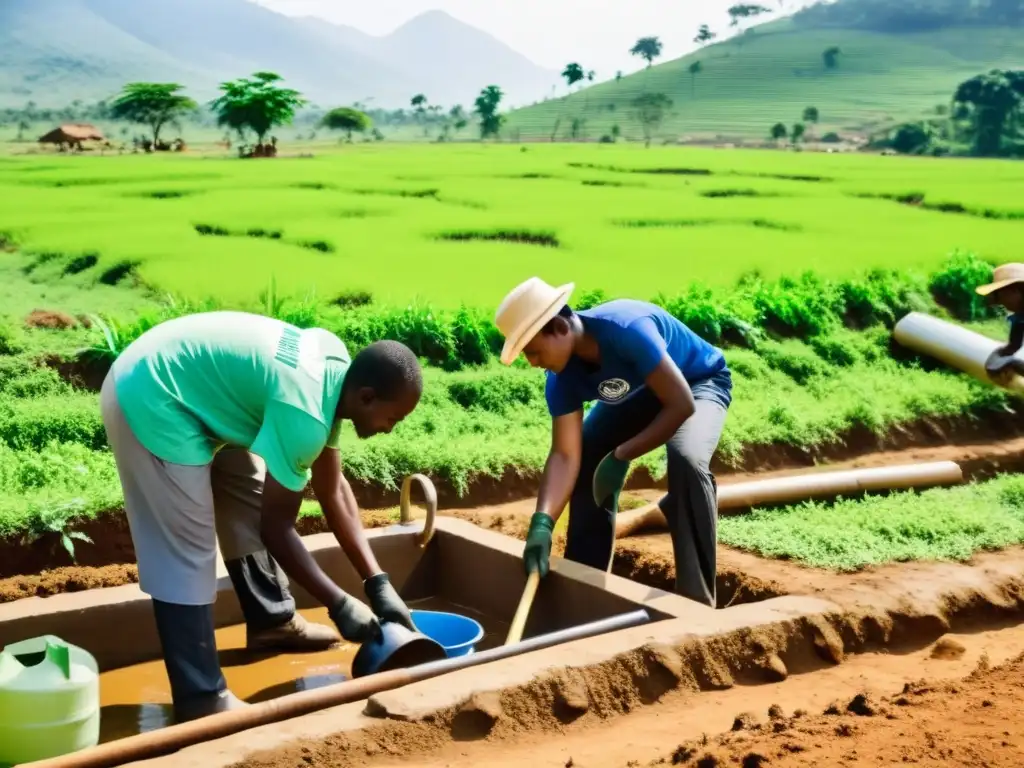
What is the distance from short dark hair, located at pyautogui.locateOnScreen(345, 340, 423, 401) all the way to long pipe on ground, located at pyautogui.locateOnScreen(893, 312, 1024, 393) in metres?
6.41

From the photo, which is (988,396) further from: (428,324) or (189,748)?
(189,748)

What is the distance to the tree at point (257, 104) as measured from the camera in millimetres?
20109

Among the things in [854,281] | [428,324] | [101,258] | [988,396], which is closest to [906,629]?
[428,324]

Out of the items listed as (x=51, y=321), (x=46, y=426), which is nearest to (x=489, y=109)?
(x=51, y=321)

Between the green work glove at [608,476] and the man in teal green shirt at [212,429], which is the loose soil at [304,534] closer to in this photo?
the green work glove at [608,476]

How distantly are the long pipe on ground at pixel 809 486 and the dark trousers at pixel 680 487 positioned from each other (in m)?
0.87

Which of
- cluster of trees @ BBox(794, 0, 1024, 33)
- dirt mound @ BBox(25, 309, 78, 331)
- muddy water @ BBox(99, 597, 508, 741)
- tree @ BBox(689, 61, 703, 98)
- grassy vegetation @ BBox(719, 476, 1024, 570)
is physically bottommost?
muddy water @ BBox(99, 597, 508, 741)

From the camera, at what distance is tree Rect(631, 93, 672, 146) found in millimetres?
47362

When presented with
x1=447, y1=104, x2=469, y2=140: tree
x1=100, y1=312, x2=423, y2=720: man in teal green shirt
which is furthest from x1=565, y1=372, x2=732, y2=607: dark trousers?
x1=447, y1=104, x2=469, y2=140: tree

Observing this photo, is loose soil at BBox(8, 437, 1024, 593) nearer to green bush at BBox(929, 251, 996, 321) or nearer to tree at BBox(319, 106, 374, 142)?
green bush at BBox(929, 251, 996, 321)

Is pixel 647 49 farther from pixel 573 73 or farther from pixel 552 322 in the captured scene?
pixel 552 322

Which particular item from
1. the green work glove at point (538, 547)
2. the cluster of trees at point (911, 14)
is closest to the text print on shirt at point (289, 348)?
the green work glove at point (538, 547)

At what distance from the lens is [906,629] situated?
400 centimetres

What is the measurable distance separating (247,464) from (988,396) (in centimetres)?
646
